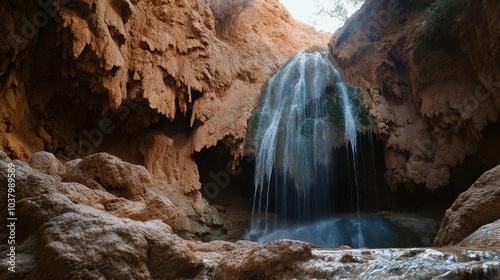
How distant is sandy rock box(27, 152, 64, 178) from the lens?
18.0 feet

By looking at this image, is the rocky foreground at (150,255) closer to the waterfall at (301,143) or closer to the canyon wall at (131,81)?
the canyon wall at (131,81)

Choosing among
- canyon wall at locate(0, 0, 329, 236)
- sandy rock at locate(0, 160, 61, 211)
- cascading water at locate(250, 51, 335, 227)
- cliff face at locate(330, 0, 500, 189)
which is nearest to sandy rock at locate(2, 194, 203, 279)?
sandy rock at locate(0, 160, 61, 211)

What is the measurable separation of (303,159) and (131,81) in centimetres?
597

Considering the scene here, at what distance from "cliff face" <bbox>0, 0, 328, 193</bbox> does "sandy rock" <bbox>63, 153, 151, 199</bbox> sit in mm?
3300

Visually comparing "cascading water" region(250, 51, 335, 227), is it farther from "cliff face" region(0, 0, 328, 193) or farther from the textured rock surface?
the textured rock surface

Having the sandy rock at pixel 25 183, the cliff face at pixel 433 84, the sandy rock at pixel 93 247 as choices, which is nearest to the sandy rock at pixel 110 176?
the sandy rock at pixel 25 183

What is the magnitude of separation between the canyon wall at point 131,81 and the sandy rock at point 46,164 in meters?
2.05

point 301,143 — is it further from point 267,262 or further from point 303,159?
point 267,262

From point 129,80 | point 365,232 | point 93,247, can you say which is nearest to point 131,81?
point 129,80

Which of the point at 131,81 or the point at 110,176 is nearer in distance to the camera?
the point at 110,176

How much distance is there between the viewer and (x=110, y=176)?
559 cm

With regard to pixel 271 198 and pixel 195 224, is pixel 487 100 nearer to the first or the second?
pixel 271 198

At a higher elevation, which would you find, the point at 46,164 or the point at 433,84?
the point at 433,84

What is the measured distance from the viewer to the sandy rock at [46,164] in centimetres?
548
